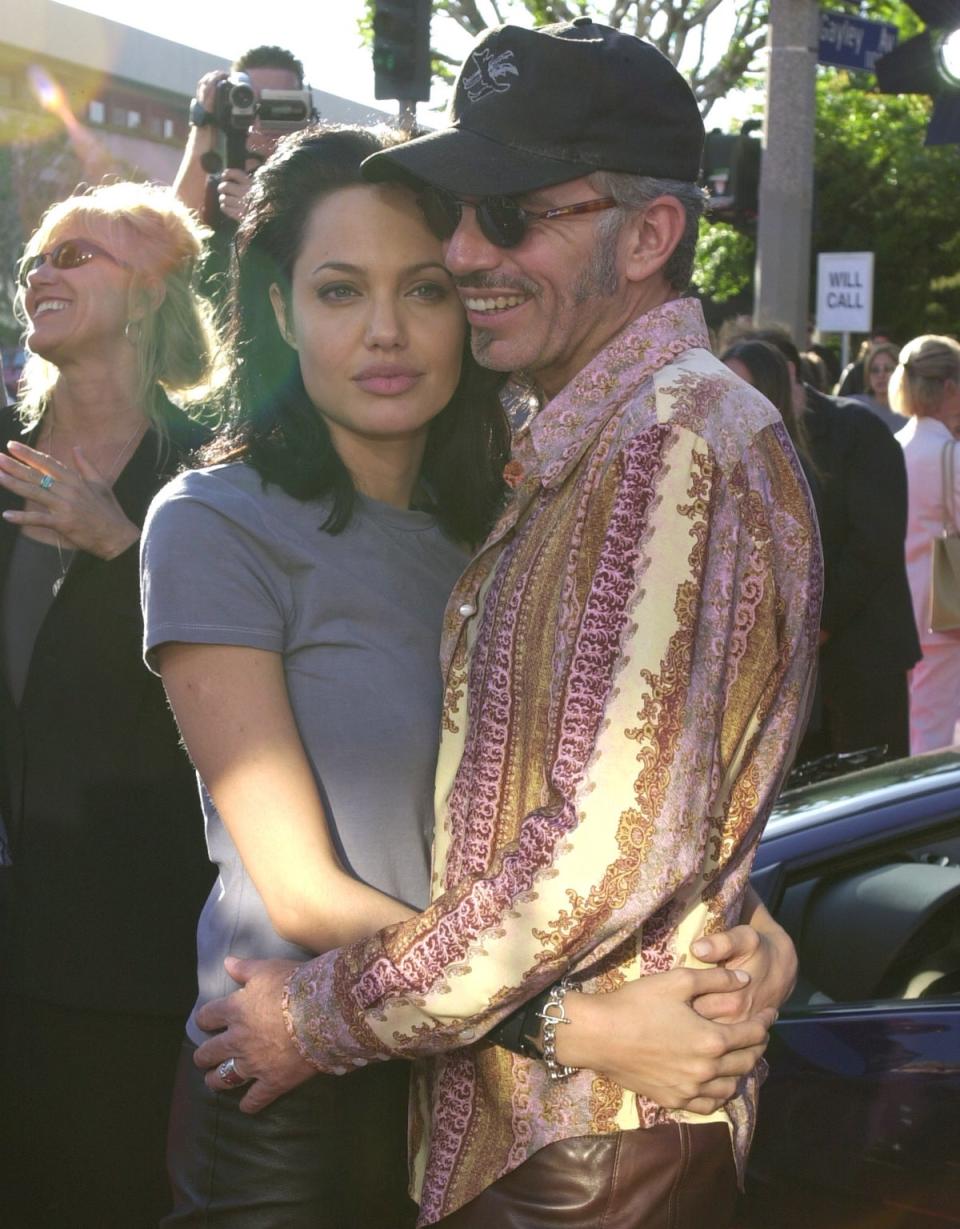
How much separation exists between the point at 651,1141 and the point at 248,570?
782 millimetres

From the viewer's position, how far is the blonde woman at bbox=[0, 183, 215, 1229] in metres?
2.86

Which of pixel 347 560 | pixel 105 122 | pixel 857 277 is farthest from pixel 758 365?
pixel 105 122

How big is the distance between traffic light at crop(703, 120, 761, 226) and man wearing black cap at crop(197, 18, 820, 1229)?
980 cm

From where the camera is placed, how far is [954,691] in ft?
26.0

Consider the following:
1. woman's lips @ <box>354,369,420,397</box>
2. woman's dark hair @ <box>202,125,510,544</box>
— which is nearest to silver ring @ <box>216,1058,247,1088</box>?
woman's dark hair @ <box>202,125,510,544</box>

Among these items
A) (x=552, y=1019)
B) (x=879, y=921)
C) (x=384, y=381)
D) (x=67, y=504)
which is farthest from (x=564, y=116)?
(x=879, y=921)

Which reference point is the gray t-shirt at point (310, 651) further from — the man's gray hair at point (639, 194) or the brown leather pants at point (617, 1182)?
the man's gray hair at point (639, 194)

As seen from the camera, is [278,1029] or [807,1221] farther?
[807,1221]

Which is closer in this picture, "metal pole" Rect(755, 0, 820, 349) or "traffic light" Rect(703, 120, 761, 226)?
"metal pole" Rect(755, 0, 820, 349)

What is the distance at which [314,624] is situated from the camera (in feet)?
6.85

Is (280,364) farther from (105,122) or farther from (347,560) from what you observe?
(105,122)

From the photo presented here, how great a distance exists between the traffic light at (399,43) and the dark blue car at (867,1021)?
5.28 metres

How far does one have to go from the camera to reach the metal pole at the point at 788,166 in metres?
9.30

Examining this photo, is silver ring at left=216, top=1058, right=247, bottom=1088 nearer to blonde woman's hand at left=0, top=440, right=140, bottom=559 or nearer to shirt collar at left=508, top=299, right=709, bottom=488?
shirt collar at left=508, top=299, right=709, bottom=488
